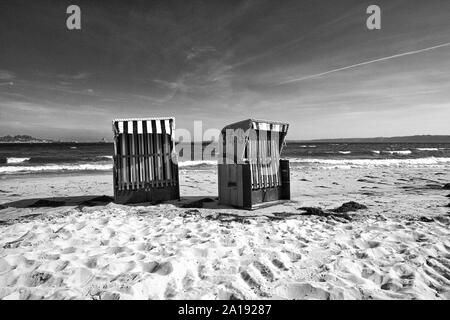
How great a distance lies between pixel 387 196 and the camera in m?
9.42

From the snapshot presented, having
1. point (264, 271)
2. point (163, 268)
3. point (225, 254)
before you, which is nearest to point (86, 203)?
point (163, 268)

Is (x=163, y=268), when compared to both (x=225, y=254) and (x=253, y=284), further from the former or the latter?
(x=253, y=284)

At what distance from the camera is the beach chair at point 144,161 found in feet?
27.0

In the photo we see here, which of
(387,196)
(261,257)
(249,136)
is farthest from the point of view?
(387,196)

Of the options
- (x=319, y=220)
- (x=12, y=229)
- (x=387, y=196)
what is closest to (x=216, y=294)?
(x=319, y=220)

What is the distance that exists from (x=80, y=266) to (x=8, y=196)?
882cm

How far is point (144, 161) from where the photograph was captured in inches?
337

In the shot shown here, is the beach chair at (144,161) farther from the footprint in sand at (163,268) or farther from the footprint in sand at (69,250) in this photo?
the footprint in sand at (163,268)

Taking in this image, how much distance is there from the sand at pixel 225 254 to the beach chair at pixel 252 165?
0.54m

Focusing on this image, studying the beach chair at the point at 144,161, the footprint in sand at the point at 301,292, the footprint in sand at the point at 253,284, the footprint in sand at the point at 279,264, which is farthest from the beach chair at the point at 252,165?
the footprint in sand at the point at 301,292

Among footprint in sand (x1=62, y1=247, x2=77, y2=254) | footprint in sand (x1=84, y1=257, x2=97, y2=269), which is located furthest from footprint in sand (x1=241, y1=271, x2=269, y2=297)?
footprint in sand (x1=62, y1=247, x2=77, y2=254)

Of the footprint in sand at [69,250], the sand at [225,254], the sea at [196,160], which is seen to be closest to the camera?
the sand at [225,254]

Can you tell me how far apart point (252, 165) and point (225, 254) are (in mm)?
3632
